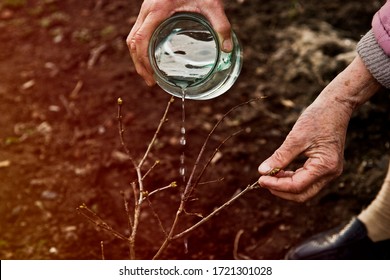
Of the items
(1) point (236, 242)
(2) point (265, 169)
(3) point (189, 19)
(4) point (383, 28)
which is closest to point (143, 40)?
(3) point (189, 19)

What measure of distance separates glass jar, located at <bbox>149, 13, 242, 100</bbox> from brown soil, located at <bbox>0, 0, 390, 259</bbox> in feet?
2.71

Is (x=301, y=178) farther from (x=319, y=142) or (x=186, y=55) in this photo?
(x=186, y=55)

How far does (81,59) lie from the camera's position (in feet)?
10.8

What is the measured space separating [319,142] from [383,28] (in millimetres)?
373

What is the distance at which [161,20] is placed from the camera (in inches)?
68.0

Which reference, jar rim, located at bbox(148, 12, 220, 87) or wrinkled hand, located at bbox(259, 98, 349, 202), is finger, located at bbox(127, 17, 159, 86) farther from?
wrinkled hand, located at bbox(259, 98, 349, 202)

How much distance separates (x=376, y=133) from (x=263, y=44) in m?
0.93

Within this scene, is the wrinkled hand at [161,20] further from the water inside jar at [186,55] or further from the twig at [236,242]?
the twig at [236,242]

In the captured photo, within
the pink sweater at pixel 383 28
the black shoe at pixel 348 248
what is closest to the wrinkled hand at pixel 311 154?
the pink sweater at pixel 383 28

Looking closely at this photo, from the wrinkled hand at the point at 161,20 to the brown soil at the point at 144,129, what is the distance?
3.00 feet

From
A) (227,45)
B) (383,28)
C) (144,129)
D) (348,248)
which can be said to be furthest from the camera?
(144,129)

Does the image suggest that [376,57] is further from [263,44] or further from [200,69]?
[263,44]

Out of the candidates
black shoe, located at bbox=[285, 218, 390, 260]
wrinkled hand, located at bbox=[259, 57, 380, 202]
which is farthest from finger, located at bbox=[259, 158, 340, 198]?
black shoe, located at bbox=[285, 218, 390, 260]

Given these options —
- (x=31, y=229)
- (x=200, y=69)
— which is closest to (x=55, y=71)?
(x=31, y=229)
